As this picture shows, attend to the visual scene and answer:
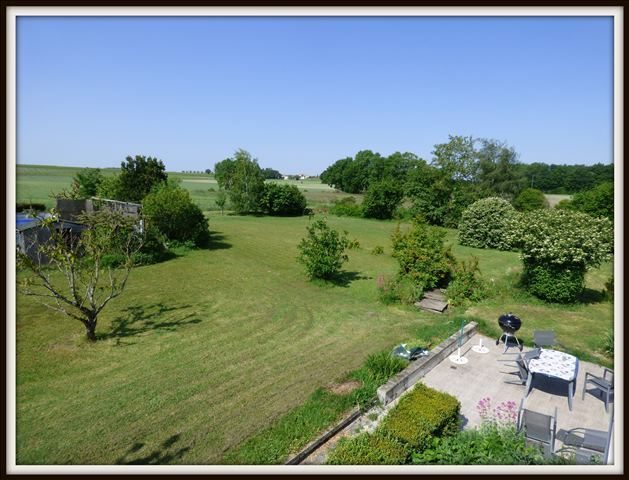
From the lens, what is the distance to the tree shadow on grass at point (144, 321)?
11.8 meters

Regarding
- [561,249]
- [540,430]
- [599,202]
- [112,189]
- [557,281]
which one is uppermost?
[112,189]

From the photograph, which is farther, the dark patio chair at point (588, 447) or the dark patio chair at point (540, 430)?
the dark patio chair at point (540, 430)

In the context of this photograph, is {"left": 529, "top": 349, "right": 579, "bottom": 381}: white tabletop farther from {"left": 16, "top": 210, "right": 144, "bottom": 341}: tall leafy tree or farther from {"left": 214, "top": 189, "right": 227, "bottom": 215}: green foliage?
{"left": 214, "top": 189, "right": 227, "bottom": 215}: green foliage

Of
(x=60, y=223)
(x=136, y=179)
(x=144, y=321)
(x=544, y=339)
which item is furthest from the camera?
(x=136, y=179)

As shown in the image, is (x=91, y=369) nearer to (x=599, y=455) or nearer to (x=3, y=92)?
(x=3, y=92)

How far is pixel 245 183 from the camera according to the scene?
48.7 m

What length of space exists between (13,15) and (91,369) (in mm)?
8038

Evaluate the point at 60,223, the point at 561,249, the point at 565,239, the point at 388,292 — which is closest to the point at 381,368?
the point at 388,292

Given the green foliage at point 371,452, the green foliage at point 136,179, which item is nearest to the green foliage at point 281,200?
the green foliage at point 136,179

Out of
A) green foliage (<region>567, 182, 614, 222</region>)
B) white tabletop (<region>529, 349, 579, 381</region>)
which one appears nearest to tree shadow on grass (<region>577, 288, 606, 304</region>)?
white tabletop (<region>529, 349, 579, 381</region>)

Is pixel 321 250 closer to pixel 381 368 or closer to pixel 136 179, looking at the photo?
pixel 381 368

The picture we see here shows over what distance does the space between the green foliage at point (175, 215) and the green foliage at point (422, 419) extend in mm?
20139

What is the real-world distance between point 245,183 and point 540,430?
4575 centimetres

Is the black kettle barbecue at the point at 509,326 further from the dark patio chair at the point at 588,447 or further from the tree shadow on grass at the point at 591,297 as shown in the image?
the tree shadow on grass at the point at 591,297
